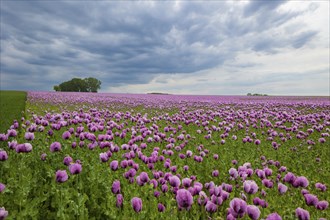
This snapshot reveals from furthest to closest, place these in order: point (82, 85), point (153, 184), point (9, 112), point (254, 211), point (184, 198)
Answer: point (82, 85)
point (9, 112)
point (153, 184)
point (184, 198)
point (254, 211)

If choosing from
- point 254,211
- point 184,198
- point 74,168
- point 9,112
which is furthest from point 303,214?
point 9,112

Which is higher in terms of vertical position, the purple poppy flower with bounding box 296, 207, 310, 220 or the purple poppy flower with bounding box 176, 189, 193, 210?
the purple poppy flower with bounding box 176, 189, 193, 210

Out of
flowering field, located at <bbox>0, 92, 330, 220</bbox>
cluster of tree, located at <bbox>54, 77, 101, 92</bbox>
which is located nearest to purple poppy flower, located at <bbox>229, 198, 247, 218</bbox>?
flowering field, located at <bbox>0, 92, 330, 220</bbox>

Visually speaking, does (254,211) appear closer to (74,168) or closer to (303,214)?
(303,214)

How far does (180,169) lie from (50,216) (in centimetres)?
321

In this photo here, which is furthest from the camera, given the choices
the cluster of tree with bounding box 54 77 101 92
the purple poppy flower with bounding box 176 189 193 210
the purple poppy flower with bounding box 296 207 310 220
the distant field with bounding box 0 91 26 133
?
the cluster of tree with bounding box 54 77 101 92

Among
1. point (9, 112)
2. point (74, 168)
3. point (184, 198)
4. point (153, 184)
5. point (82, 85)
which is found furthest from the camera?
point (82, 85)

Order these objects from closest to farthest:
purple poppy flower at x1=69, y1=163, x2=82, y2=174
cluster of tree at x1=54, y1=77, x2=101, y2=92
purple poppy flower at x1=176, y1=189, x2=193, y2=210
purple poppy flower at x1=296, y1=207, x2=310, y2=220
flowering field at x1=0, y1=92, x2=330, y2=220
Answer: purple poppy flower at x1=296, y1=207, x2=310, y2=220 → purple poppy flower at x1=176, y1=189, x2=193, y2=210 → flowering field at x1=0, y1=92, x2=330, y2=220 → purple poppy flower at x1=69, y1=163, x2=82, y2=174 → cluster of tree at x1=54, y1=77, x2=101, y2=92

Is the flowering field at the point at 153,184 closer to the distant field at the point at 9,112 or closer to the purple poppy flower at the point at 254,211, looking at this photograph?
the purple poppy flower at the point at 254,211

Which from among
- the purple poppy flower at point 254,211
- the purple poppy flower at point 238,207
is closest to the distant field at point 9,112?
the purple poppy flower at point 238,207

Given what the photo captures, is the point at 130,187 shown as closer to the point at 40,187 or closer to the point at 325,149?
the point at 40,187

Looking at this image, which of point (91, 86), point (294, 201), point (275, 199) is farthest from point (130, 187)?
point (91, 86)

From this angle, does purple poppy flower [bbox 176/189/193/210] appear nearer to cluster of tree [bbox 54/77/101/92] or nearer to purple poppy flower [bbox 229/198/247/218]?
purple poppy flower [bbox 229/198/247/218]

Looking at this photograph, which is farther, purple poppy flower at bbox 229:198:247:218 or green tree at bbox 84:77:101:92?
green tree at bbox 84:77:101:92
